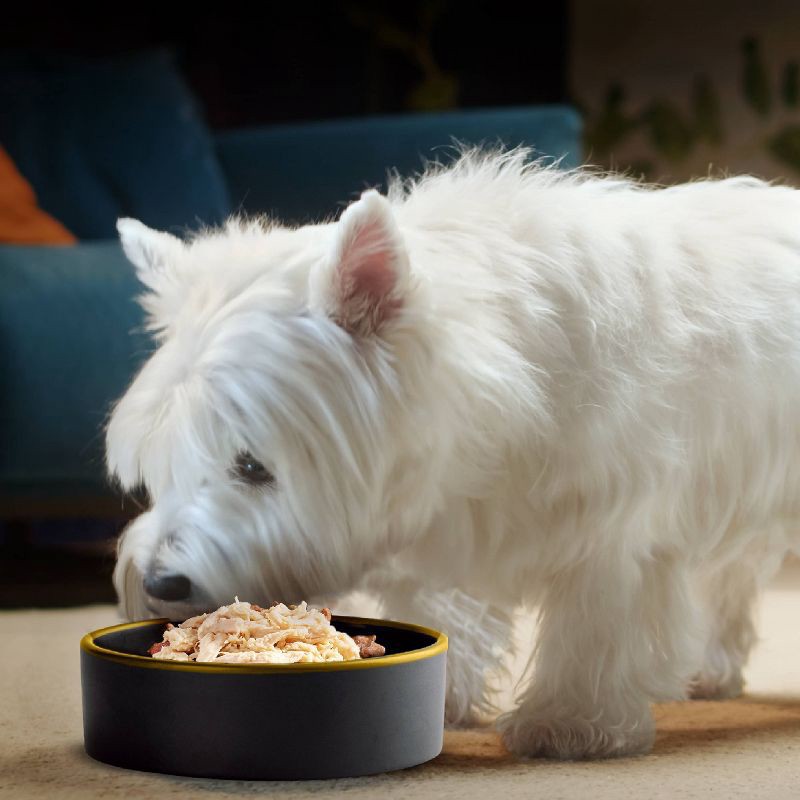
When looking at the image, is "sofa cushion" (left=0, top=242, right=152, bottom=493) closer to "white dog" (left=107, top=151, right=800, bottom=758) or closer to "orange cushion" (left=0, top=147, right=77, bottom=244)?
"orange cushion" (left=0, top=147, right=77, bottom=244)

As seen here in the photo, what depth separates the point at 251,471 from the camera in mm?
1515

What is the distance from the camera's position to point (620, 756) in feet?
5.28

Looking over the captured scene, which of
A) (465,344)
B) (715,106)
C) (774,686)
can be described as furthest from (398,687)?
(715,106)

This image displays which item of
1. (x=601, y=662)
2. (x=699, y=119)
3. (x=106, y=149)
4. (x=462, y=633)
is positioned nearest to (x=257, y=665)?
(x=601, y=662)

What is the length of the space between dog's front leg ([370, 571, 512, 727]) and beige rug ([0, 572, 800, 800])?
55 mm

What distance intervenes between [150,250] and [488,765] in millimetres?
767

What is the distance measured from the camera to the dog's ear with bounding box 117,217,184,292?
5.87 ft

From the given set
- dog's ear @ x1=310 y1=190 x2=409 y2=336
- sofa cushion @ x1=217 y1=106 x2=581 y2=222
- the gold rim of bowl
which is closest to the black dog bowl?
the gold rim of bowl

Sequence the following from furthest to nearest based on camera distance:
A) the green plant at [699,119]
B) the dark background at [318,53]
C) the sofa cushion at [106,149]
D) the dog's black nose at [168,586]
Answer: the green plant at [699,119]
the dark background at [318,53]
the sofa cushion at [106,149]
the dog's black nose at [168,586]

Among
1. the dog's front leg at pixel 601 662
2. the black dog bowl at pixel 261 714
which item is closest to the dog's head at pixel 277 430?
the black dog bowl at pixel 261 714

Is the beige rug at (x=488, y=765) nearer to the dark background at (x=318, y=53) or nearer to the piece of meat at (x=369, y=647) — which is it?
the piece of meat at (x=369, y=647)

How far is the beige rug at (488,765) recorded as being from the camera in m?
1.38

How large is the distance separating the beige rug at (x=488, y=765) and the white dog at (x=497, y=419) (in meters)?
0.08

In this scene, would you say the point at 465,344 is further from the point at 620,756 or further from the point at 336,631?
the point at 620,756
